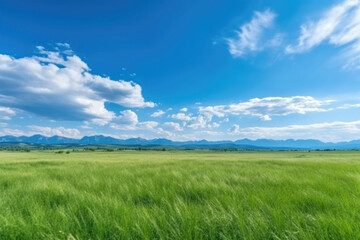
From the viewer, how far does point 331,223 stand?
272cm

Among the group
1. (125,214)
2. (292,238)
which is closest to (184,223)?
(125,214)

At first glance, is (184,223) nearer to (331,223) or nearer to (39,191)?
(331,223)

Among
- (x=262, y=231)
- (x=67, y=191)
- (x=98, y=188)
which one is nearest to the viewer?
(x=262, y=231)

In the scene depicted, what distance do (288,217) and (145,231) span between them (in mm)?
1954

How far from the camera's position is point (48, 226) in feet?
9.28

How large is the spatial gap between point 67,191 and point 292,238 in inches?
185

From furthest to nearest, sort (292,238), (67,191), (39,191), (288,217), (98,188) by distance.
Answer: (98,188) < (39,191) < (67,191) < (288,217) < (292,238)

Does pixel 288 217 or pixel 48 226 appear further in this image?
pixel 288 217

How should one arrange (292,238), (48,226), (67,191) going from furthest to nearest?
(67,191)
(48,226)
(292,238)

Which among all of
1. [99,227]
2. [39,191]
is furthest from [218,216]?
[39,191]

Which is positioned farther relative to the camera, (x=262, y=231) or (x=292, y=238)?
(x=262, y=231)

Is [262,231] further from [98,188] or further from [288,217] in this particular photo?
[98,188]

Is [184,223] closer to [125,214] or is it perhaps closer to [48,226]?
[125,214]

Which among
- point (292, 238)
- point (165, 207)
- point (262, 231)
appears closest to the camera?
point (292, 238)
